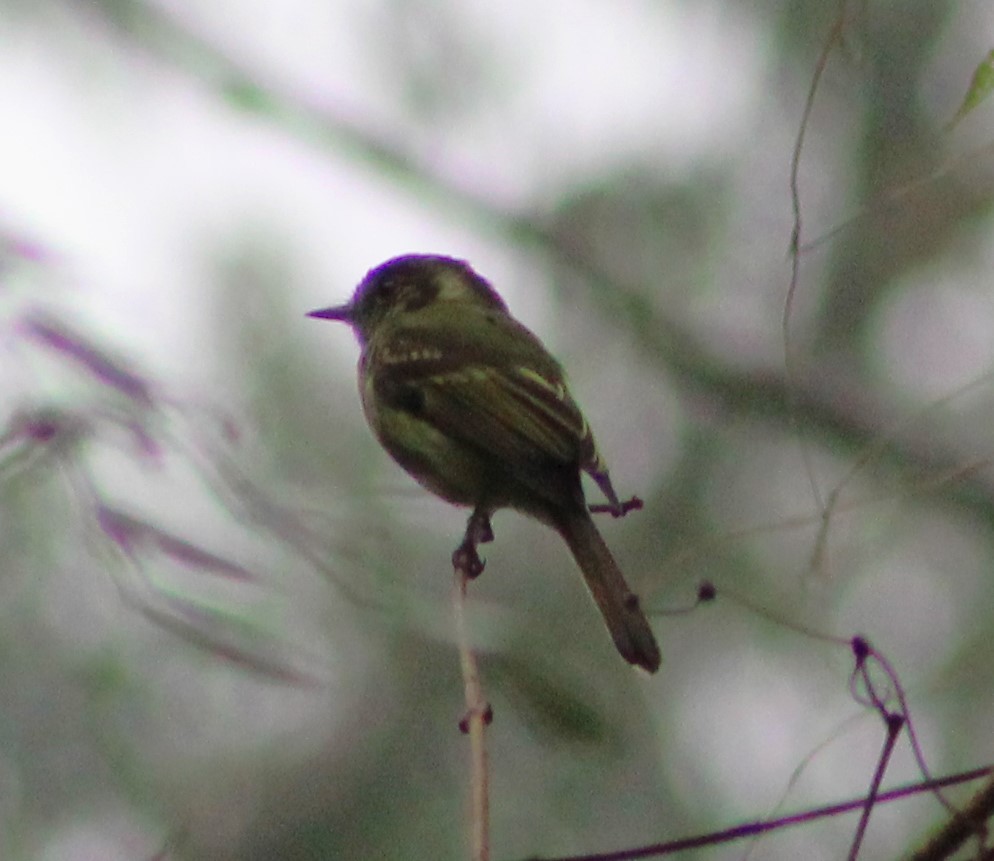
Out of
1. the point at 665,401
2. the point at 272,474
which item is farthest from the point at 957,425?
the point at 272,474

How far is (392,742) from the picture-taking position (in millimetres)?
7207

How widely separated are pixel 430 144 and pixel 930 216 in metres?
2.90

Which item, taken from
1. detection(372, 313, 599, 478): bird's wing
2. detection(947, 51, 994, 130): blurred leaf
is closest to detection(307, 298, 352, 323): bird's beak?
detection(372, 313, 599, 478): bird's wing

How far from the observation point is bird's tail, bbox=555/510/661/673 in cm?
348

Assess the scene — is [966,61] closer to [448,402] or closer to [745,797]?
[745,797]

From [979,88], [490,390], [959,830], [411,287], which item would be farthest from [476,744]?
[411,287]

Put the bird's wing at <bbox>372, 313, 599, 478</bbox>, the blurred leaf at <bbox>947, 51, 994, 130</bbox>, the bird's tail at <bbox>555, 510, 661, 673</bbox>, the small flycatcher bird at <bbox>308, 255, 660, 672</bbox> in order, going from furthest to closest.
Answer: the bird's wing at <bbox>372, 313, 599, 478</bbox>, the small flycatcher bird at <bbox>308, 255, 660, 672</bbox>, the bird's tail at <bbox>555, 510, 661, 673</bbox>, the blurred leaf at <bbox>947, 51, 994, 130</bbox>

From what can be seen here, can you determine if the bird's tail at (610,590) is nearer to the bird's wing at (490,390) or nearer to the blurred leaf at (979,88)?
the bird's wing at (490,390)

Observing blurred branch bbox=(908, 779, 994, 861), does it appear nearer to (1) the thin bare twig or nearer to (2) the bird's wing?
(1) the thin bare twig

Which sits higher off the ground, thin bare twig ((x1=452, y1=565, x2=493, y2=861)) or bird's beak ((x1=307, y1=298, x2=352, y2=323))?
thin bare twig ((x1=452, y1=565, x2=493, y2=861))

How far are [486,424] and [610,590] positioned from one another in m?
0.77

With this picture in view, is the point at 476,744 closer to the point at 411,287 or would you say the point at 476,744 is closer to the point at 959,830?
the point at 959,830

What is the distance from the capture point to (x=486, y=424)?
441 cm

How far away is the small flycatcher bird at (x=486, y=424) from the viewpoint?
160 inches
